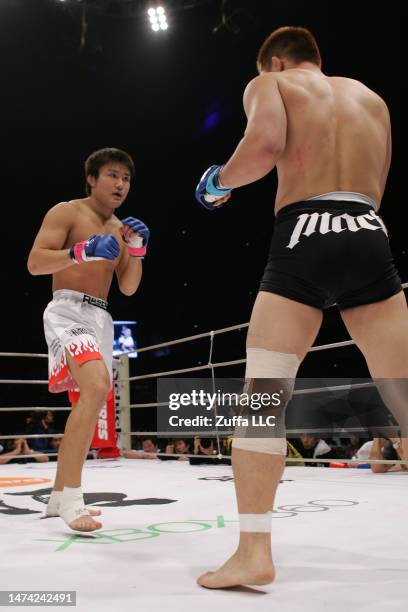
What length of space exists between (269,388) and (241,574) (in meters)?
0.31

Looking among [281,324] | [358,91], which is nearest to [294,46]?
[358,91]

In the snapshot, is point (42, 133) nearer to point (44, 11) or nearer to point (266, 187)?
point (44, 11)

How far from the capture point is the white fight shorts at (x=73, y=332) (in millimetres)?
1775

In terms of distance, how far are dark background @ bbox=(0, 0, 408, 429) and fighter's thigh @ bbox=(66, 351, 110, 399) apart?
18.6 ft

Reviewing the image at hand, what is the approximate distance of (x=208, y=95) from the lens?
834cm

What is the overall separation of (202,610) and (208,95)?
8222mm

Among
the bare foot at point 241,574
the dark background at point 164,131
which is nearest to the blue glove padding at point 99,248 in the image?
the bare foot at point 241,574

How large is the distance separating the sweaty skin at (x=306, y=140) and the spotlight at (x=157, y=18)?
19.6ft

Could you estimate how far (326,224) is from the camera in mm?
1086

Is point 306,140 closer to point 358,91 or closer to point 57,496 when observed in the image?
point 358,91

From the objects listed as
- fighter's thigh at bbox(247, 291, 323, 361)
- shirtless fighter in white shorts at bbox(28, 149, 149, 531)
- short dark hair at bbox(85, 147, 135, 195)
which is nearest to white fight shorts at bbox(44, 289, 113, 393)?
shirtless fighter in white shorts at bbox(28, 149, 149, 531)

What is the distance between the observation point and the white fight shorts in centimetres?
178

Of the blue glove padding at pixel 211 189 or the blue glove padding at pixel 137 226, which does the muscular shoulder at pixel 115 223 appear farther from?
the blue glove padding at pixel 211 189

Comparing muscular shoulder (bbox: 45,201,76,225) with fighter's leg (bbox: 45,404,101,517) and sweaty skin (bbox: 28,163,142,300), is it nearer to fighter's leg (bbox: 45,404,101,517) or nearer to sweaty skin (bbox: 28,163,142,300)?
sweaty skin (bbox: 28,163,142,300)
